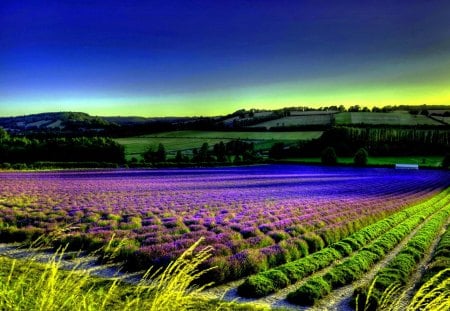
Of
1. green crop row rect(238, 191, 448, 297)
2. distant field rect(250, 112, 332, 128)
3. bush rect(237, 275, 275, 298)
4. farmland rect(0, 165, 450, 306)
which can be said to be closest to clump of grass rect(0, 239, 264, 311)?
farmland rect(0, 165, 450, 306)

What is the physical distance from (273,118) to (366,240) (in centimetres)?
13349

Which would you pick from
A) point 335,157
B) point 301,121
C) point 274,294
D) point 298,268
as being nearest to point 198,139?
point 301,121

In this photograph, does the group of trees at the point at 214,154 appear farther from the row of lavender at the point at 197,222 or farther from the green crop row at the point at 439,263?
the green crop row at the point at 439,263

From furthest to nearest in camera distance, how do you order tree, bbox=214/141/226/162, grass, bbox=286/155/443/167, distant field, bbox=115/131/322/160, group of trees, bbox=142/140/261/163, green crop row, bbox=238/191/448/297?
distant field, bbox=115/131/322/160
grass, bbox=286/155/443/167
tree, bbox=214/141/226/162
group of trees, bbox=142/140/261/163
green crop row, bbox=238/191/448/297

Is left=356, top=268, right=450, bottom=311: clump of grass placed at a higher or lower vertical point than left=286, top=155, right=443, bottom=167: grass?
higher

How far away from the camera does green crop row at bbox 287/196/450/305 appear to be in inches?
411

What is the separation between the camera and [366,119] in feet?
441

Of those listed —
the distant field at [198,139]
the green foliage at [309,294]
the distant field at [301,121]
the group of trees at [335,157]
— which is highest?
the distant field at [301,121]

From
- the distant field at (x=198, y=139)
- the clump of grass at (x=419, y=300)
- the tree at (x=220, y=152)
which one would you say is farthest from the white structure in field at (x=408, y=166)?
the clump of grass at (x=419, y=300)

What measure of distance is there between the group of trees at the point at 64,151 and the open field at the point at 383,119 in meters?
75.6

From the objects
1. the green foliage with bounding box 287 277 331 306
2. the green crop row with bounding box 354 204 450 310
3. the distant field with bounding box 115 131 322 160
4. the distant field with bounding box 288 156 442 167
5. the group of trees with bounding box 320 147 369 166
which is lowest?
the distant field with bounding box 288 156 442 167

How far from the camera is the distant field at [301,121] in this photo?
134 metres

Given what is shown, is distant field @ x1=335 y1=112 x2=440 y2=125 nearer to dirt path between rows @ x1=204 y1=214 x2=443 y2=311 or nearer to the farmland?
the farmland

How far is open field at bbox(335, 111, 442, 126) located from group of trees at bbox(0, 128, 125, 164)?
75.6 metres
